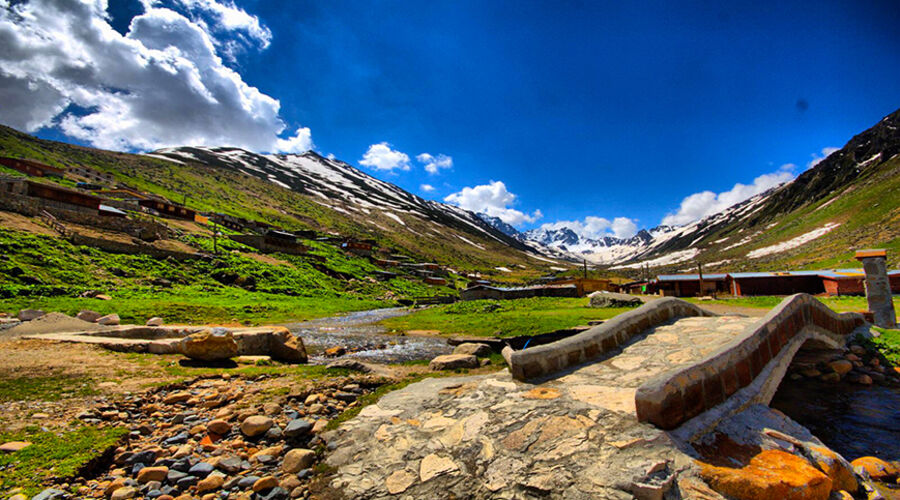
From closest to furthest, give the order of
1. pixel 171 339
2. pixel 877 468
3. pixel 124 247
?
pixel 877 468
pixel 171 339
pixel 124 247

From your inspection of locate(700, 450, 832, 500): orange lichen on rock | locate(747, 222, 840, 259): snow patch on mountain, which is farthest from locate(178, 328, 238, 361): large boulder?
locate(747, 222, 840, 259): snow patch on mountain

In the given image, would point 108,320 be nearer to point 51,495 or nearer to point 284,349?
point 284,349

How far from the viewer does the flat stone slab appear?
4.01 meters

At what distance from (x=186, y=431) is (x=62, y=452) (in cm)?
147

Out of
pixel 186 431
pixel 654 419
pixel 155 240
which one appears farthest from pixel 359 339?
pixel 155 240

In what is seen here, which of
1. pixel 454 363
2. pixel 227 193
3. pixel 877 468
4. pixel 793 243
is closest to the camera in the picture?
pixel 877 468

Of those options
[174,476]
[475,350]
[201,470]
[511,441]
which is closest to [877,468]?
[511,441]

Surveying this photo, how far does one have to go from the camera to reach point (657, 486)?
349 cm

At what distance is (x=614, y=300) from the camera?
33.7 meters

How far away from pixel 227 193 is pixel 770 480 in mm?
169695

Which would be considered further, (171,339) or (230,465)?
(171,339)

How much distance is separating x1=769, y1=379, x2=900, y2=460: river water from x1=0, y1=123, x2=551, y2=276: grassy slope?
117390 mm

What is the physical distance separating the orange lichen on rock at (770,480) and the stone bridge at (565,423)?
0.20 m

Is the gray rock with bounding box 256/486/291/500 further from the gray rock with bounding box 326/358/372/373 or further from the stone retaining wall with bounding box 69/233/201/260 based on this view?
the stone retaining wall with bounding box 69/233/201/260
